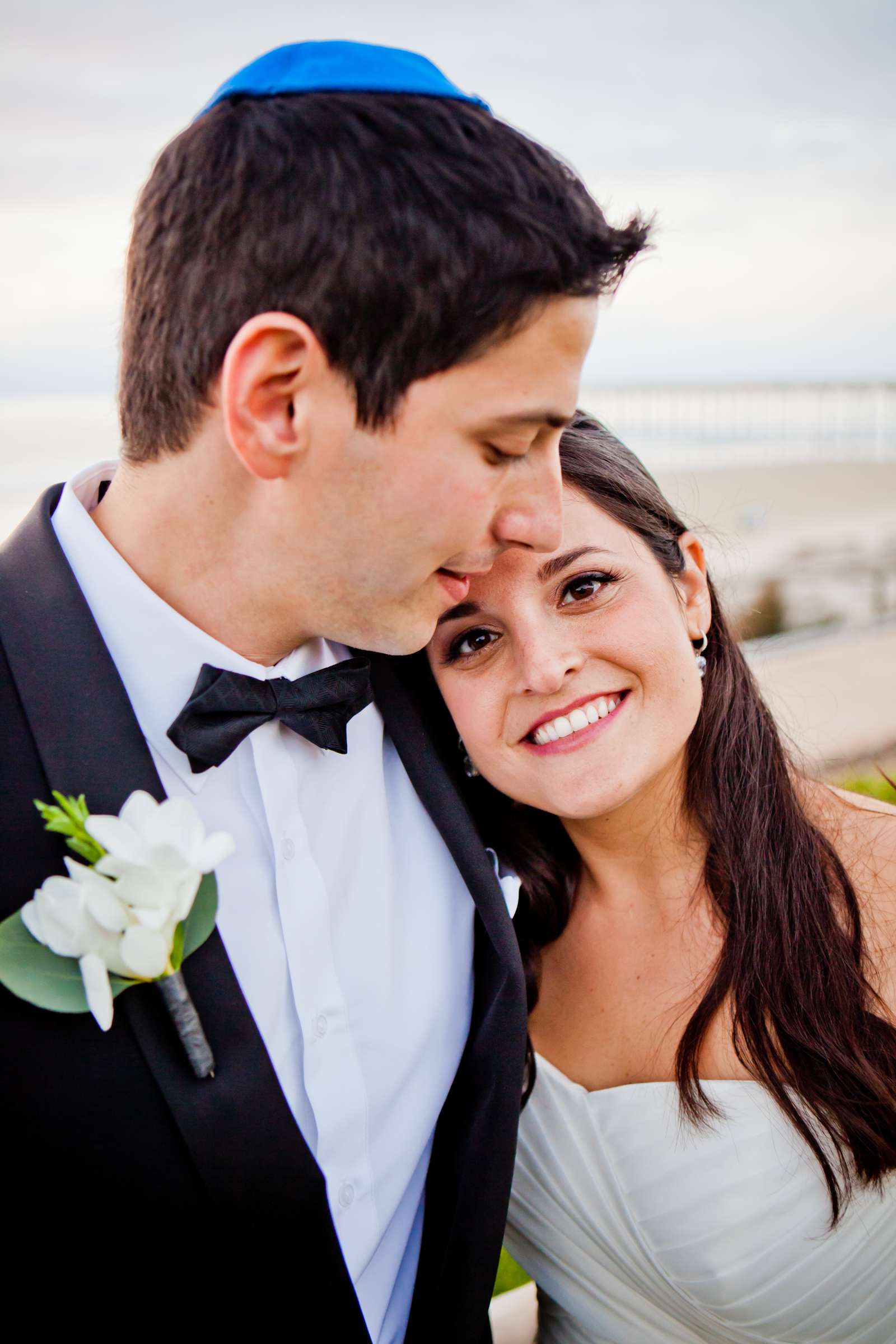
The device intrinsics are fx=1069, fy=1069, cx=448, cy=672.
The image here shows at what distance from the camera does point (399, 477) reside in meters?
1.53

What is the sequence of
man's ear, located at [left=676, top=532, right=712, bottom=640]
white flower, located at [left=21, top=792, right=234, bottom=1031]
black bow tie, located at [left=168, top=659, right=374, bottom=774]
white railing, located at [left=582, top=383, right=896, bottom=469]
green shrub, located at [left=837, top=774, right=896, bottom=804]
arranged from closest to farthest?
white flower, located at [left=21, top=792, right=234, bottom=1031]
black bow tie, located at [left=168, top=659, right=374, bottom=774]
man's ear, located at [left=676, top=532, right=712, bottom=640]
green shrub, located at [left=837, top=774, right=896, bottom=804]
white railing, located at [left=582, top=383, right=896, bottom=469]

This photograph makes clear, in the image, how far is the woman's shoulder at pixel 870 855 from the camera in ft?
Result: 7.04

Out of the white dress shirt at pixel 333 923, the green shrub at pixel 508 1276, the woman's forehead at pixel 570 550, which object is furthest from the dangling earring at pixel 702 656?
the green shrub at pixel 508 1276

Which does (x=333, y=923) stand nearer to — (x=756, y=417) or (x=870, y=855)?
(x=870, y=855)

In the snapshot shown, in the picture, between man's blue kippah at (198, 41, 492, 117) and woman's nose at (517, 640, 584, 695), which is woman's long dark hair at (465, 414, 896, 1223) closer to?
woman's nose at (517, 640, 584, 695)

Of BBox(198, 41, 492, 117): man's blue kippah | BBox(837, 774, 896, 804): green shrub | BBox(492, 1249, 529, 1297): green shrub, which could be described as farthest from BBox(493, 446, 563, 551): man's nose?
BBox(837, 774, 896, 804): green shrub

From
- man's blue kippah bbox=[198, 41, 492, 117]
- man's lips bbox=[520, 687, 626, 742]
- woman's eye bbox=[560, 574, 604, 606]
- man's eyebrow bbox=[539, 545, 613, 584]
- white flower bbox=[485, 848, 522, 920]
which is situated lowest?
white flower bbox=[485, 848, 522, 920]

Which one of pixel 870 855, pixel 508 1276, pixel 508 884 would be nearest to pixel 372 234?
pixel 508 884

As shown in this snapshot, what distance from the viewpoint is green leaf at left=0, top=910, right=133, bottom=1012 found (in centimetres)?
131

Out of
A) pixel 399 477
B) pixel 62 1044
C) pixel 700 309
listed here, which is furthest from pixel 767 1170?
pixel 700 309

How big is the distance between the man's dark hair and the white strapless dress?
150cm

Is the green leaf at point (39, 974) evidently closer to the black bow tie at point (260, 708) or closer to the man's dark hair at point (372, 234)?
the black bow tie at point (260, 708)

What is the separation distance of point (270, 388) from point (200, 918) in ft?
2.40

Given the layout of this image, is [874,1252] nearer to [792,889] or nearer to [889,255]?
[792,889]
